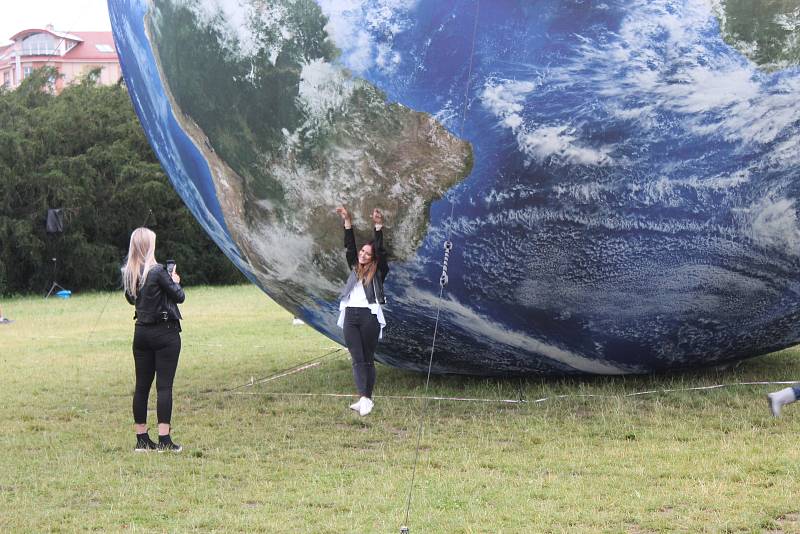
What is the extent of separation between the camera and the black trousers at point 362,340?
8.01m

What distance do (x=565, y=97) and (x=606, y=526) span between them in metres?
3.06

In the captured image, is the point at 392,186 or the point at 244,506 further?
the point at 392,186

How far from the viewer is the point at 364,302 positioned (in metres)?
7.96

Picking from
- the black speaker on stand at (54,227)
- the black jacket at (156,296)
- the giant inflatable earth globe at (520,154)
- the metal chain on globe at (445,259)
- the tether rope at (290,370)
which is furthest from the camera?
the black speaker on stand at (54,227)

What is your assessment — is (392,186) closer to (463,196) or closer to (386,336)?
(463,196)

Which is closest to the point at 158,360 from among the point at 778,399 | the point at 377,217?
the point at 377,217

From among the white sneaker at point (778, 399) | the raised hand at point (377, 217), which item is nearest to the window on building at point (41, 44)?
the raised hand at point (377, 217)

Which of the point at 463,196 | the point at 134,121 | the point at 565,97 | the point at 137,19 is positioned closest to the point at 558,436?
the point at 463,196

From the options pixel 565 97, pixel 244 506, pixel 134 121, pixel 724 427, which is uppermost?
pixel 134 121

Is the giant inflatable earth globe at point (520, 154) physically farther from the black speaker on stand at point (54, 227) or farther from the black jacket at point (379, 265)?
the black speaker on stand at point (54, 227)

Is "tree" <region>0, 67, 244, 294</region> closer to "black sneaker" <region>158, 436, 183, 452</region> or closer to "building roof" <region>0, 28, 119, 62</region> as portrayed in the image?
"black sneaker" <region>158, 436, 183, 452</region>

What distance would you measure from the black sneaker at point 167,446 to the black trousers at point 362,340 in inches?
57.1

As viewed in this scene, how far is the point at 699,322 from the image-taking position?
806cm

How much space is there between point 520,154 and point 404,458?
6.81 ft
